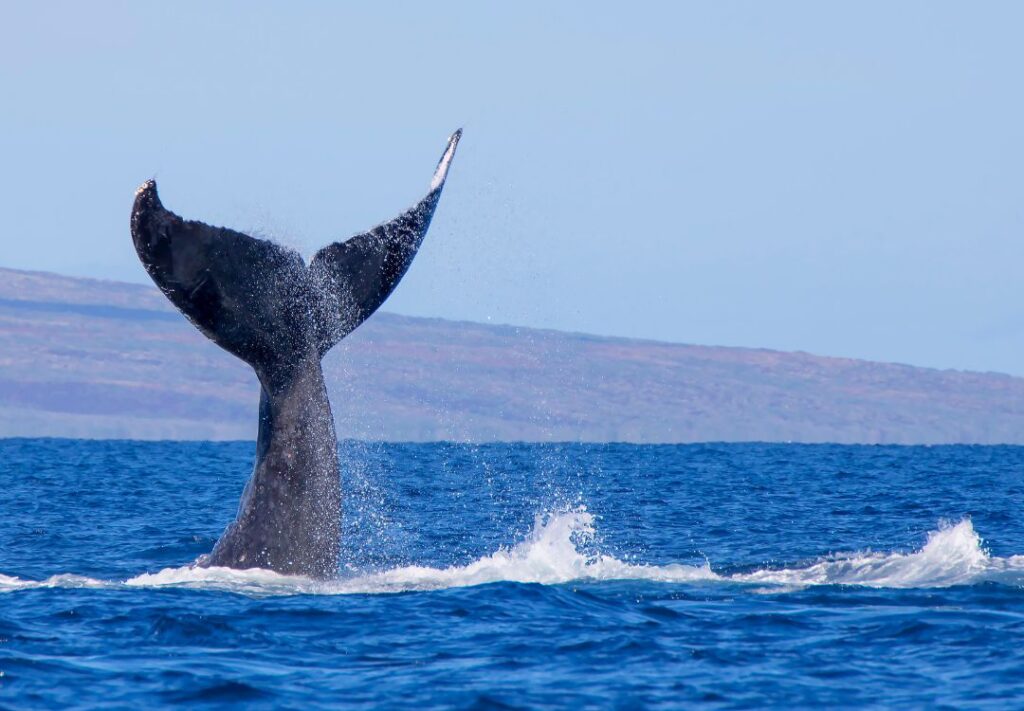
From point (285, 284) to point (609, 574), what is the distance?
4.82 metres

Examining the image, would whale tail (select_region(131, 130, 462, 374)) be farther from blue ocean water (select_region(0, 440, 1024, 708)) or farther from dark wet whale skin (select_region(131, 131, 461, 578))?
blue ocean water (select_region(0, 440, 1024, 708))

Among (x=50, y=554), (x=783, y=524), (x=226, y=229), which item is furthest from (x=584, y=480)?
(x=226, y=229)

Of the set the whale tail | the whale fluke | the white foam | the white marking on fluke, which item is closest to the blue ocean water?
the white foam

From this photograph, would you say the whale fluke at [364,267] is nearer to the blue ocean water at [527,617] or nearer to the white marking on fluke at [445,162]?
the white marking on fluke at [445,162]

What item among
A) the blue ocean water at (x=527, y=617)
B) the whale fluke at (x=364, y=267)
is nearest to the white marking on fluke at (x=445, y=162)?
the whale fluke at (x=364, y=267)

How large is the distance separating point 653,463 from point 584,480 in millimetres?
11186

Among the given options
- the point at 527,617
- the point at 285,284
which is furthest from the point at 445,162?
the point at 527,617

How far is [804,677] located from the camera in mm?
11023

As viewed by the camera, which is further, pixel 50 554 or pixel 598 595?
pixel 50 554

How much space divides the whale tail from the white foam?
Answer: 6.51 feet

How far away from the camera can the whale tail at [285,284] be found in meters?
11.9

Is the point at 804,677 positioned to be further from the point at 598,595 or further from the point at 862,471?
the point at 862,471

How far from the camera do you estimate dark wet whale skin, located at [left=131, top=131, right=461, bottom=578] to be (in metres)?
12.3

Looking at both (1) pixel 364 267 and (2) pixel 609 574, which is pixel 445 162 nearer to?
(1) pixel 364 267
